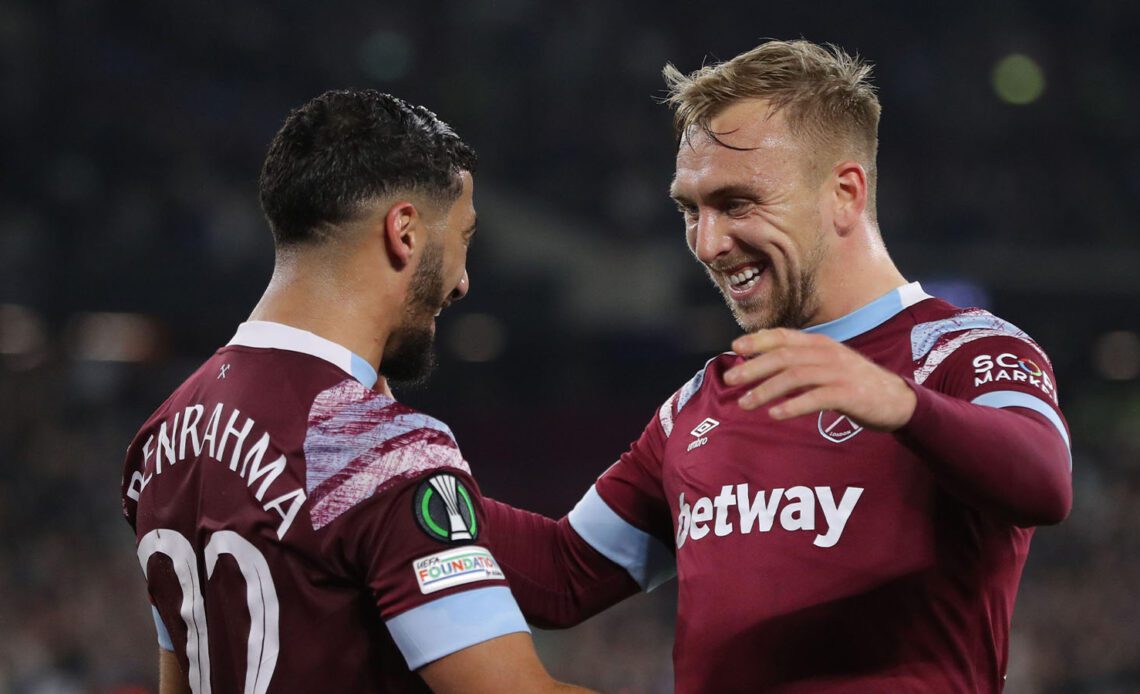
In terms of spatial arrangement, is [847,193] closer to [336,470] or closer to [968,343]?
A: [968,343]

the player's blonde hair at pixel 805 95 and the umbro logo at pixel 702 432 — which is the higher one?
the player's blonde hair at pixel 805 95

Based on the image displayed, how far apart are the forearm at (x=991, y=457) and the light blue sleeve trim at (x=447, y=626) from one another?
73 cm

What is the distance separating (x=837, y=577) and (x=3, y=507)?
9542 mm

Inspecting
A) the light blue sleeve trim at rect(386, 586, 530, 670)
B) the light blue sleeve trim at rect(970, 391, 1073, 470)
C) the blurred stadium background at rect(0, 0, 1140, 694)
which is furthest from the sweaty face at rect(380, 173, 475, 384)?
the blurred stadium background at rect(0, 0, 1140, 694)

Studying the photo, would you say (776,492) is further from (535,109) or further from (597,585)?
(535,109)

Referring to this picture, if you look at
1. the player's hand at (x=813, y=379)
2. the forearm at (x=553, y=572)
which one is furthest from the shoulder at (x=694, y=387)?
the player's hand at (x=813, y=379)

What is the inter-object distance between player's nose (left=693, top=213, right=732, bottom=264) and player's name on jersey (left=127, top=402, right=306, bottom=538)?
103 cm

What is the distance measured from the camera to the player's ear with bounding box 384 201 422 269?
2383 millimetres

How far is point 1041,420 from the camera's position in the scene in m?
2.11

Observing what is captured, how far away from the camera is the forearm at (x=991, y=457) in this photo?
191cm

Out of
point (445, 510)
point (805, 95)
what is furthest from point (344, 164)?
point (805, 95)

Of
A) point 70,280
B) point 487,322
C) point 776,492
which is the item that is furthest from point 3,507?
point 776,492

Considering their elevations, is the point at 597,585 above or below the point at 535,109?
below

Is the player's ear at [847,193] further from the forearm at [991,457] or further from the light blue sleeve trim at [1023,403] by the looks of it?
the forearm at [991,457]
